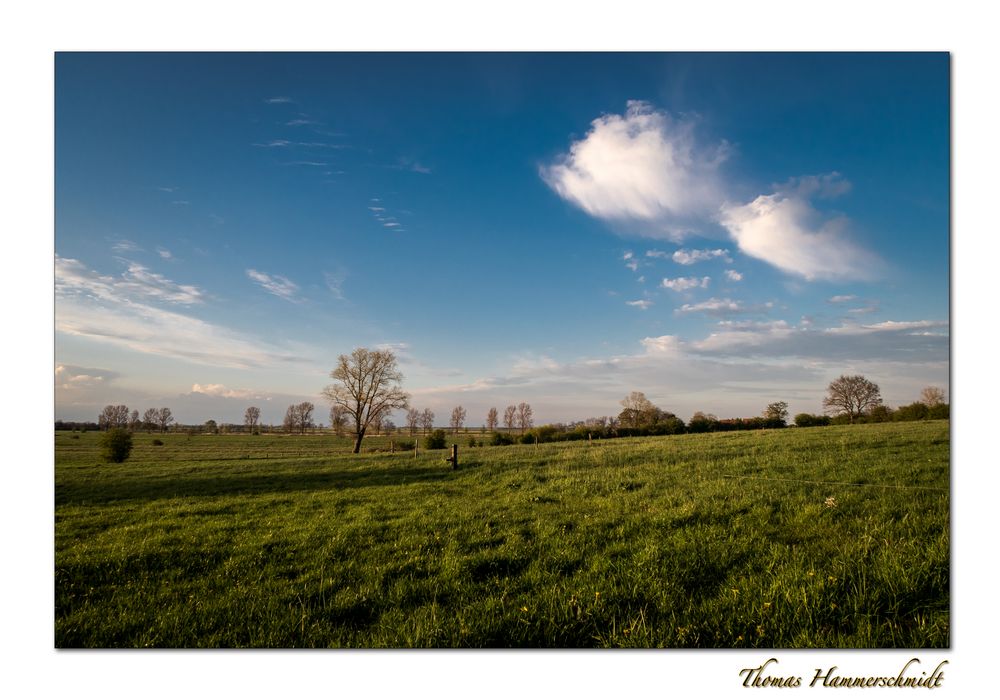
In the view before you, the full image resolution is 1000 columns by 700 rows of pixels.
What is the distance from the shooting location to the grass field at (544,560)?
436 centimetres

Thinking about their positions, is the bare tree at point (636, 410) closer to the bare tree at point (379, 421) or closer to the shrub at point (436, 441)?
the bare tree at point (379, 421)

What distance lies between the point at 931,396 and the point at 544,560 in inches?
246

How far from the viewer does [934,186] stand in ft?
19.7

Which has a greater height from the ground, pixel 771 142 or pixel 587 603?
pixel 771 142

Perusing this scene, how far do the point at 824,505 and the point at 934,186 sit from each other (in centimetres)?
509

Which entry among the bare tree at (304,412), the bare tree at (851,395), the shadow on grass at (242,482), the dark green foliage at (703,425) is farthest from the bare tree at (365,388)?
the dark green foliage at (703,425)

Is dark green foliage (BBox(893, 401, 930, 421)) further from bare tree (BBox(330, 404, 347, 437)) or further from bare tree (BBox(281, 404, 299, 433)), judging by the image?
bare tree (BBox(330, 404, 347, 437))

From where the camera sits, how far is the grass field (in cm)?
436

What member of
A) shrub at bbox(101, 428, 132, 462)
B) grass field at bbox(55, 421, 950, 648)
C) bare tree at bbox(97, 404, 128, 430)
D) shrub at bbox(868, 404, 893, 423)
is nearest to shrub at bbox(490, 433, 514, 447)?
grass field at bbox(55, 421, 950, 648)

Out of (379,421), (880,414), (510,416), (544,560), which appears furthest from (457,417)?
(379,421)

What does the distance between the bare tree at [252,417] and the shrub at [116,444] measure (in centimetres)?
215
